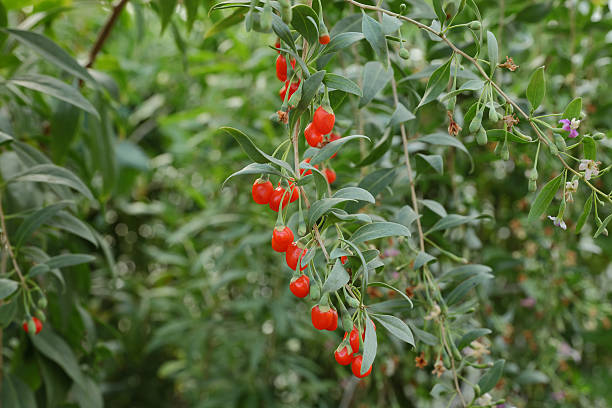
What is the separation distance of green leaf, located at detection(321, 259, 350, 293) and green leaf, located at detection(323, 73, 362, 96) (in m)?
0.14

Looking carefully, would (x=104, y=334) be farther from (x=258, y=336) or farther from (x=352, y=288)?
(x=352, y=288)

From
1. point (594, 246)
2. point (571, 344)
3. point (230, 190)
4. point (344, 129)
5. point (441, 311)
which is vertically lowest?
point (571, 344)

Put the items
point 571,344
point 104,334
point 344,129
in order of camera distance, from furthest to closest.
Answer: point 571,344 < point 104,334 < point 344,129

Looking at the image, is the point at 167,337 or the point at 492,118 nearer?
the point at 492,118

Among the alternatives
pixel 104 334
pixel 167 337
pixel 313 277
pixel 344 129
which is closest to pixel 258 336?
pixel 167 337

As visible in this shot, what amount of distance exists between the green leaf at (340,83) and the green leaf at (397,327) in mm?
185

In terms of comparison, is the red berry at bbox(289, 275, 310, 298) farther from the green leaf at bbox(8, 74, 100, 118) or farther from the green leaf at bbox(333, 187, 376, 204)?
the green leaf at bbox(8, 74, 100, 118)

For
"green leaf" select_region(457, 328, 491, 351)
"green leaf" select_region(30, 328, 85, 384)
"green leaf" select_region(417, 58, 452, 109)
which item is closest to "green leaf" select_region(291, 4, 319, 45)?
"green leaf" select_region(417, 58, 452, 109)

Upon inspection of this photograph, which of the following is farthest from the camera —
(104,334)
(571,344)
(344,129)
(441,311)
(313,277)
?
(571,344)

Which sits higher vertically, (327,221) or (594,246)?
(327,221)

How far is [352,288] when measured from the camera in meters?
0.43

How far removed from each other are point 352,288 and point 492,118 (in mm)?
179

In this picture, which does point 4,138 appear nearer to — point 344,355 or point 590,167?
point 344,355

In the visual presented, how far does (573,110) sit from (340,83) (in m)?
0.21
